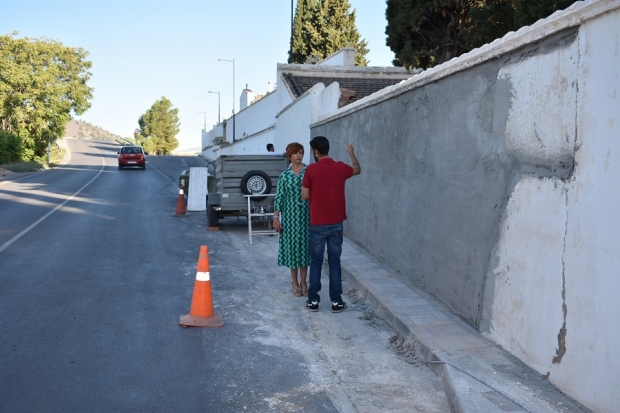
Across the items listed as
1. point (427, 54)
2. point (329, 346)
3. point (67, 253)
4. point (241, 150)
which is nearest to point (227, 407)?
point (329, 346)

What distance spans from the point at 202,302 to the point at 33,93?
46.5 meters

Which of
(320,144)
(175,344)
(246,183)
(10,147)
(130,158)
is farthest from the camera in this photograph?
(10,147)

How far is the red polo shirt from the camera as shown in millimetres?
6625

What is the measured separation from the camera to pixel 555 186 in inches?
172

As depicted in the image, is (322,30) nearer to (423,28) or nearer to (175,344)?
(423,28)

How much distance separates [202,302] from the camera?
→ 6.27 meters

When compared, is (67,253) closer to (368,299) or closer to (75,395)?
(368,299)

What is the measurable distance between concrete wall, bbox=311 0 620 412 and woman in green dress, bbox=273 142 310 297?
1.35 metres

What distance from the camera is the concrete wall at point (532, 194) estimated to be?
378cm

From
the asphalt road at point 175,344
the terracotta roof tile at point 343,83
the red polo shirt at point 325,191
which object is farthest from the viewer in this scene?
the terracotta roof tile at point 343,83

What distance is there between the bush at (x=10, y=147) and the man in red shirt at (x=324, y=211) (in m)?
41.4

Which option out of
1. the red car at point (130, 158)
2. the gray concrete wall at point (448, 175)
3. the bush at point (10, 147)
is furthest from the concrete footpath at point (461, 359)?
the bush at point (10, 147)

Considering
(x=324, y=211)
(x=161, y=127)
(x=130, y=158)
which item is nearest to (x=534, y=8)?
(x=324, y=211)

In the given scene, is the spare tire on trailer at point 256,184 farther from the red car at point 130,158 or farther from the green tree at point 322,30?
the green tree at point 322,30
